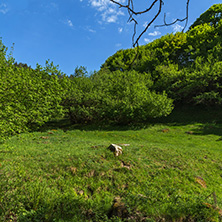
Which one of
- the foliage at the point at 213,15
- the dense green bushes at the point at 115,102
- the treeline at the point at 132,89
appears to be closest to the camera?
the treeline at the point at 132,89

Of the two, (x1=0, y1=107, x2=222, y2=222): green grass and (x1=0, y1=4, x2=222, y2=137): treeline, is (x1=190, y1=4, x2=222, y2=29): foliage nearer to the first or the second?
(x1=0, y1=4, x2=222, y2=137): treeline

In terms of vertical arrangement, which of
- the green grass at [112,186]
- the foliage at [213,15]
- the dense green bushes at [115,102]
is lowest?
the green grass at [112,186]

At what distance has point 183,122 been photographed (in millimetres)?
22031

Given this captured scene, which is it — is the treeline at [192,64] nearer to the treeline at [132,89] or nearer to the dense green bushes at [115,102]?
the treeline at [132,89]

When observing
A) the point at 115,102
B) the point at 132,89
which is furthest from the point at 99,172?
the point at 132,89

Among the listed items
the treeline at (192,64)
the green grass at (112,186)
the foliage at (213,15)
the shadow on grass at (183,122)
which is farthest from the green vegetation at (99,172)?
the foliage at (213,15)

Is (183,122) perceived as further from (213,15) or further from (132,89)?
(213,15)

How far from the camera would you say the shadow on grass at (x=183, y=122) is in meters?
18.4

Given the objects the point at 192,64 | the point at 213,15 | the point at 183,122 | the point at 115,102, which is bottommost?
the point at 183,122

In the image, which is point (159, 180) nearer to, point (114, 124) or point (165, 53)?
point (114, 124)

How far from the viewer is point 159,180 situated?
648 cm

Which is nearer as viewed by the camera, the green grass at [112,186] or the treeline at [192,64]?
the green grass at [112,186]

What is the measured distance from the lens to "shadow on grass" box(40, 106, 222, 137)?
60.4 feet

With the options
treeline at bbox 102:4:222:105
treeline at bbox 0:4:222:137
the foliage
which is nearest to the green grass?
treeline at bbox 0:4:222:137
